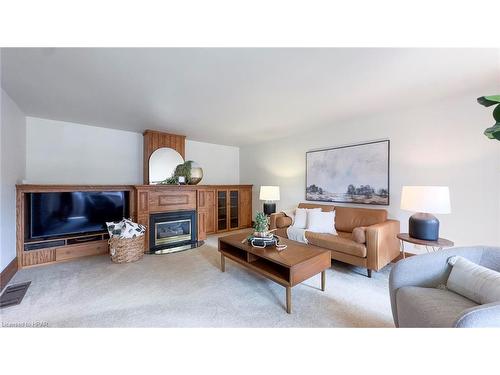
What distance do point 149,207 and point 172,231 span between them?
0.64m

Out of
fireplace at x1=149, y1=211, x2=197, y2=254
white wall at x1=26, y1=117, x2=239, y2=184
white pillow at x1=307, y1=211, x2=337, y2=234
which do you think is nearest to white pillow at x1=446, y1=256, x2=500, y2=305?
white pillow at x1=307, y1=211, x2=337, y2=234

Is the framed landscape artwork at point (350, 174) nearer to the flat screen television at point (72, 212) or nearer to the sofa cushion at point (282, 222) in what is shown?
the sofa cushion at point (282, 222)

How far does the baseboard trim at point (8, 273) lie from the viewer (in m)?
2.09

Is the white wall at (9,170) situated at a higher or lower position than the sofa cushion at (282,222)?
higher

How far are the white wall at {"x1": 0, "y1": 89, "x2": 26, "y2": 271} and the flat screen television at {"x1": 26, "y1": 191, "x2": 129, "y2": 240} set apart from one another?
0.73 ft

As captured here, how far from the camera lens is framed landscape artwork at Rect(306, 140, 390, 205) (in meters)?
2.98

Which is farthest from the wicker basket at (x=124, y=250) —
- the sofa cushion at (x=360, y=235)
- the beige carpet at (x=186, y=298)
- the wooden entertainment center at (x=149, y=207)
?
the sofa cushion at (x=360, y=235)

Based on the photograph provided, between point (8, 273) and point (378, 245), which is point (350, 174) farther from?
point (8, 273)

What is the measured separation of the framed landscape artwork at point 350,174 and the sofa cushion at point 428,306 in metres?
2.01

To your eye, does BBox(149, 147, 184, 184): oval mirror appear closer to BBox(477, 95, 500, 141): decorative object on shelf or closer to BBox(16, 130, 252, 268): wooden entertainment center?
BBox(16, 130, 252, 268): wooden entertainment center

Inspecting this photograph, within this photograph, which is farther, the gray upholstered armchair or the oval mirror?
the oval mirror

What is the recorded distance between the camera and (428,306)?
1.08m
